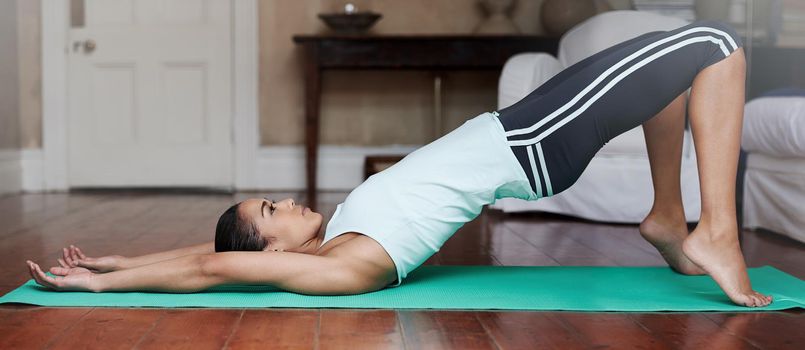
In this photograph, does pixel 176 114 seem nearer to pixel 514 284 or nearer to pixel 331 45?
pixel 331 45

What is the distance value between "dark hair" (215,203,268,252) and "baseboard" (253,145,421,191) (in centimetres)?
349

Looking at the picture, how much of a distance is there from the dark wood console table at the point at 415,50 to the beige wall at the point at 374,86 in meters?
0.44

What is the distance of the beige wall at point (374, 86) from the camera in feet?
18.4

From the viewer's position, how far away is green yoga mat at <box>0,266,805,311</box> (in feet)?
6.83

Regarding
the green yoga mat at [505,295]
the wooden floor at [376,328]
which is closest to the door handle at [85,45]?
the wooden floor at [376,328]

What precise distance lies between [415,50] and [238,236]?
10.3 feet

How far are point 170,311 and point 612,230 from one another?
2.19m

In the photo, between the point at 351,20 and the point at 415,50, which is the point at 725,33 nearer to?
the point at 415,50

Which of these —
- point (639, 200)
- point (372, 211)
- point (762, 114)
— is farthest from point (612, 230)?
point (372, 211)

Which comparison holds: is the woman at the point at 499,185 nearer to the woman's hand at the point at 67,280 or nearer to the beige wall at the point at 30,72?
the woman's hand at the point at 67,280

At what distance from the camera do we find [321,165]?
569 cm

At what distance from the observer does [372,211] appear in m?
2.19

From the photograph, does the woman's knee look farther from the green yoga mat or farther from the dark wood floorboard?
the dark wood floorboard

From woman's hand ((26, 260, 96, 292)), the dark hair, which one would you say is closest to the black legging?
the dark hair
